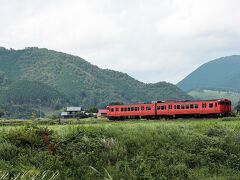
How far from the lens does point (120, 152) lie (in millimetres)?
24828

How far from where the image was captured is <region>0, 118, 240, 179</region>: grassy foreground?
22422mm

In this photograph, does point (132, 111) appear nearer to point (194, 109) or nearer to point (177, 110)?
point (177, 110)

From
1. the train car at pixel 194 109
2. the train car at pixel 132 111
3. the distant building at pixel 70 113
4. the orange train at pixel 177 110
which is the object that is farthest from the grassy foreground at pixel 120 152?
the distant building at pixel 70 113

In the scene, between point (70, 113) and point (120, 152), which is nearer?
point (120, 152)

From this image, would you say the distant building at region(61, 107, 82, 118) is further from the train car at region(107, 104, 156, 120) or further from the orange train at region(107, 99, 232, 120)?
the orange train at region(107, 99, 232, 120)

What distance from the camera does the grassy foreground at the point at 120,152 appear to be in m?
22.4

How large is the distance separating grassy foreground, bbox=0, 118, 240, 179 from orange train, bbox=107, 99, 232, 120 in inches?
971

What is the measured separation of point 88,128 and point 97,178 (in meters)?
5.00

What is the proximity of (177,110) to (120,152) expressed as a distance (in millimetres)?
31974

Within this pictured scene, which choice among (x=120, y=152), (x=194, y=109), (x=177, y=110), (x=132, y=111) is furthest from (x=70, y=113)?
(x=120, y=152)

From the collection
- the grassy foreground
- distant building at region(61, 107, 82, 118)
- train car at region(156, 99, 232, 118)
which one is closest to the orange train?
train car at region(156, 99, 232, 118)

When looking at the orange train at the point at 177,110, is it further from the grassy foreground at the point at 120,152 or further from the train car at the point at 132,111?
the grassy foreground at the point at 120,152

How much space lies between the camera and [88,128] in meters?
26.5

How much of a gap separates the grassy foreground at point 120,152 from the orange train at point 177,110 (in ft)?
80.9
